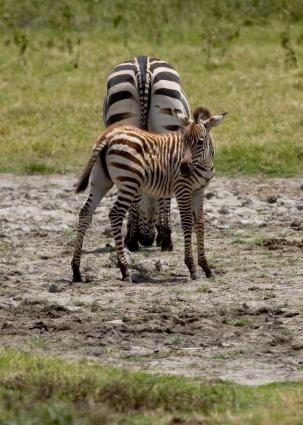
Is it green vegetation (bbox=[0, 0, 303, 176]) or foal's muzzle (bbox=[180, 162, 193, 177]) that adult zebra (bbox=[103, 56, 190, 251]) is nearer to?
foal's muzzle (bbox=[180, 162, 193, 177])

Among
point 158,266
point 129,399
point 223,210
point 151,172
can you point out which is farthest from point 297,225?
point 129,399

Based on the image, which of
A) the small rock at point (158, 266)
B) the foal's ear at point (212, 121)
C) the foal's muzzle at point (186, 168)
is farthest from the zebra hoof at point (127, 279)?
the foal's ear at point (212, 121)

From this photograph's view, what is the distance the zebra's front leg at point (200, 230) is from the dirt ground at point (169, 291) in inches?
5.6

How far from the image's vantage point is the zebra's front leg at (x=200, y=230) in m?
12.0

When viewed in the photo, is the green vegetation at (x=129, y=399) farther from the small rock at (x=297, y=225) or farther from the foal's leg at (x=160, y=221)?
the small rock at (x=297, y=225)

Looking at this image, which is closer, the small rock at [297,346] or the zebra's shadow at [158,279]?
the small rock at [297,346]

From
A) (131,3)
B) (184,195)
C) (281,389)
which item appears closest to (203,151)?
(184,195)

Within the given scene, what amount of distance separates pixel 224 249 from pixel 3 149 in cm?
564

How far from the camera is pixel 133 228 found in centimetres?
1406

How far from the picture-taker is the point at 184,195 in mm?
12312

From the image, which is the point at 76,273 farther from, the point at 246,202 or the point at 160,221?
the point at 246,202

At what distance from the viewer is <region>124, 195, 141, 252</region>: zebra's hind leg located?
1395 cm

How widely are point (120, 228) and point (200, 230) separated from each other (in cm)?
75

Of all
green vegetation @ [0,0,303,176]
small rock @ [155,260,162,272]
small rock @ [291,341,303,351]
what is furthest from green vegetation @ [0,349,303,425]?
green vegetation @ [0,0,303,176]
